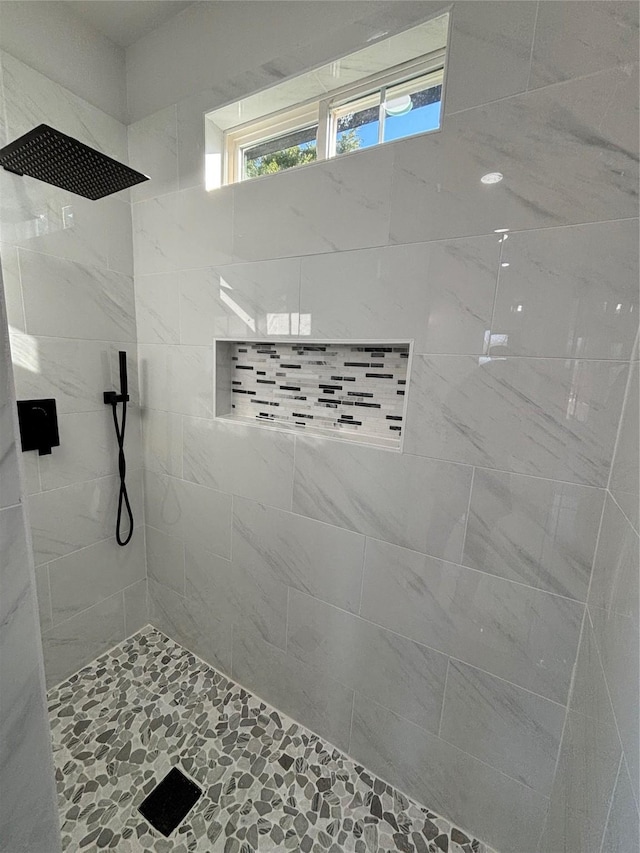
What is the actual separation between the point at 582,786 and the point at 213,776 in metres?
1.24

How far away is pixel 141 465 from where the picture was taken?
6.13 ft

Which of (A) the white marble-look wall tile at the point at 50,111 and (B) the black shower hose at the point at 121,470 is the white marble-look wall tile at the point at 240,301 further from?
(A) the white marble-look wall tile at the point at 50,111

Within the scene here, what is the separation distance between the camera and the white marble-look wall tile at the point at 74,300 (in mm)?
1392

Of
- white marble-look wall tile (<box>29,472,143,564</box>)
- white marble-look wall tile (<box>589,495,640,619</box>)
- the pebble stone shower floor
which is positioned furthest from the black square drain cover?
white marble-look wall tile (<box>589,495,640,619</box>)

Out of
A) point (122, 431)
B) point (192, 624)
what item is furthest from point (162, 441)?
point (192, 624)

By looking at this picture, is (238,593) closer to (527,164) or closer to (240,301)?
(240,301)

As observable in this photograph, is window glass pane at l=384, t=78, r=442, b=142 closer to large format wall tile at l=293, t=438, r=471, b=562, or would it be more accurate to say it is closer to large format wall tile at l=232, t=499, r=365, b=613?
large format wall tile at l=293, t=438, r=471, b=562

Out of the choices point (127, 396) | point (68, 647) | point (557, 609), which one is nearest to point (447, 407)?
point (557, 609)

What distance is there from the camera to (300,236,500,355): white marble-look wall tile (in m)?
1.00

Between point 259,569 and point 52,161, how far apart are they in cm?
166

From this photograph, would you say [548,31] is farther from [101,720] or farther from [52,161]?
[101,720]

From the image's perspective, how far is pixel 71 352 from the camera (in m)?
1.52

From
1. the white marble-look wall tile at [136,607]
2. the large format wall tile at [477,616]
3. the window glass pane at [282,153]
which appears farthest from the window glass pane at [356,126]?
the white marble-look wall tile at [136,607]

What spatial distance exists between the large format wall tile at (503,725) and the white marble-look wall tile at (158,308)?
176cm
